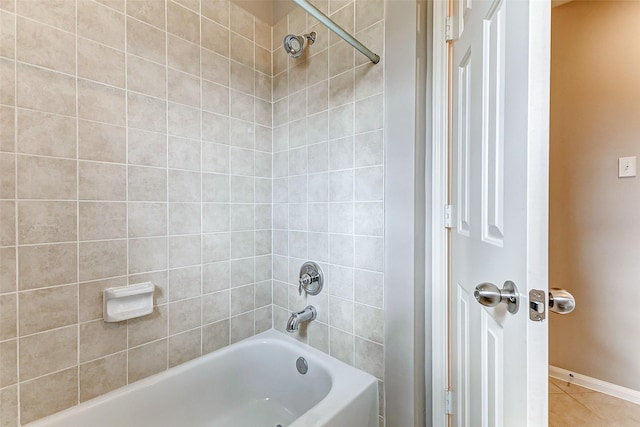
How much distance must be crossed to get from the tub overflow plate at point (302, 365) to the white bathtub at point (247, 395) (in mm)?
19

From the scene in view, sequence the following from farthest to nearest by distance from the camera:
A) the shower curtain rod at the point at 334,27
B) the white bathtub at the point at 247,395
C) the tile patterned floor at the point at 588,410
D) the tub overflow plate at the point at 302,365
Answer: the tile patterned floor at the point at 588,410 < the tub overflow plate at the point at 302,365 < the white bathtub at the point at 247,395 < the shower curtain rod at the point at 334,27

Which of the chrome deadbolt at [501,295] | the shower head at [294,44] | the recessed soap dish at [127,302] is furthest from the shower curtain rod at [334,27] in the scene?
the recessed soap dish at [127,302]

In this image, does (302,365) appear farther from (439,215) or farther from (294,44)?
(294,44)

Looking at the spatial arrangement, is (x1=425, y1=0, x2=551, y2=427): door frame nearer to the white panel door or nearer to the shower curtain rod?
the white panel door

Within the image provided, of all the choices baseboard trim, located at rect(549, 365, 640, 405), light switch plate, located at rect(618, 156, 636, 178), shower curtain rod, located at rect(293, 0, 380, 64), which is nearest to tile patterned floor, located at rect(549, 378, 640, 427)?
baseboard trim, located at rect(549, 365, 640, 405)

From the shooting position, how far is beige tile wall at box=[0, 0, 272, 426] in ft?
3.05

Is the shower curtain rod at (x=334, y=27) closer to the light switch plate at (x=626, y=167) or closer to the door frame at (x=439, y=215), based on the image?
the door frame at (x=439, y=215)

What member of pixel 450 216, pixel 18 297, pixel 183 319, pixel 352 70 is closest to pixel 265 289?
pixel 183 319

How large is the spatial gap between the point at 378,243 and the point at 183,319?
100 cm

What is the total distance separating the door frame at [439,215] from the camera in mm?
1059

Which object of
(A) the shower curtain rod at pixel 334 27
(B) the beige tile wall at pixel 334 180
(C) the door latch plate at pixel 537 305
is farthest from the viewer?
(B) the beige tile wall at pixel 334 180

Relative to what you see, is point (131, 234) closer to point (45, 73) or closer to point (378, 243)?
point (45, 73)

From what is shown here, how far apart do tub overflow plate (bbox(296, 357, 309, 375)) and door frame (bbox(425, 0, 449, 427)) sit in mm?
606

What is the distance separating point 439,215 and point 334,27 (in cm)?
84
